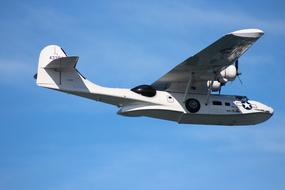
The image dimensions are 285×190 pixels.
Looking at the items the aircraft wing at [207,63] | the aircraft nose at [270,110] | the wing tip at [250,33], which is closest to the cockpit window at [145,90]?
the aircraft wing at [207,63]

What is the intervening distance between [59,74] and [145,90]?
4.02 m

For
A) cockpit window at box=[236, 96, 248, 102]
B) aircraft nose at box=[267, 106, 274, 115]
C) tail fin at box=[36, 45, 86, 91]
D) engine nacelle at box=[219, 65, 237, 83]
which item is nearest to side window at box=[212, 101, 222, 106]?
engine nacelle at box=[219, 65, 237, 83]

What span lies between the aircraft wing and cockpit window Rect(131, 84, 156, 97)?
125 cm

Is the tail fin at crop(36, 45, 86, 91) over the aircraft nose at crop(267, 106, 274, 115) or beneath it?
over

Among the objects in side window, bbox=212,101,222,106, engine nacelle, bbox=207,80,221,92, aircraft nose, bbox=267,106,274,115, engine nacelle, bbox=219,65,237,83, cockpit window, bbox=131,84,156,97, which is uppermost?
engine nacelle, bbox=219,65,237,83

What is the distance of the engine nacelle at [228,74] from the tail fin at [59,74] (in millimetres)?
6746

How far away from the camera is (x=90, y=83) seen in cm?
2875

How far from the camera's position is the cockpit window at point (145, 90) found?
2952 centimetres

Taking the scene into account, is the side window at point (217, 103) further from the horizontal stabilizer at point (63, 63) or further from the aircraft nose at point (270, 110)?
the horizontal stabilizer at point (63, 63)

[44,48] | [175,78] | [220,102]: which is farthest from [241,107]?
[44,48]

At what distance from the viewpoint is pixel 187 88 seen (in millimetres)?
30406

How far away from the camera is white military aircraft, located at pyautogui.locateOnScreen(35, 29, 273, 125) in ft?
92.1

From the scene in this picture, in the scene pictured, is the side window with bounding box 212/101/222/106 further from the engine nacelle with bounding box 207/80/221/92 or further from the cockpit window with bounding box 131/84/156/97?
the cockpit window with bounding box 131/84/156/97

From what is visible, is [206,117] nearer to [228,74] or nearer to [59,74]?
[228,74]
